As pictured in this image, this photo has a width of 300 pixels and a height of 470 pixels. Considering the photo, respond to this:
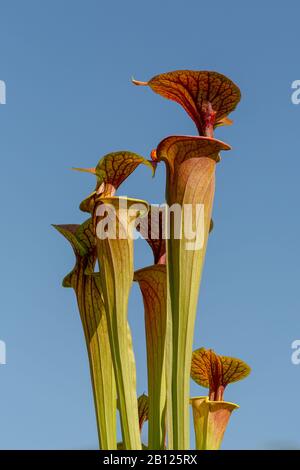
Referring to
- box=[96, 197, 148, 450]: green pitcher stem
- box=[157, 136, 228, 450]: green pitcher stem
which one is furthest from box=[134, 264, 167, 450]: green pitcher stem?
box=[157, 136, 228, 450]: green pitcher stem

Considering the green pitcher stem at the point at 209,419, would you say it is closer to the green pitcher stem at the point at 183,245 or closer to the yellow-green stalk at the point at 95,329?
the yellow-green stalk at the point at 95,329

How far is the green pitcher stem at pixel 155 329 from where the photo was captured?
3.83 m

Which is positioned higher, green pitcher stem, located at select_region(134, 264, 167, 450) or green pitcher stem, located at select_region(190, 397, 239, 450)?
green pitcher stem, located at select_region(134, 264, 167, 450)

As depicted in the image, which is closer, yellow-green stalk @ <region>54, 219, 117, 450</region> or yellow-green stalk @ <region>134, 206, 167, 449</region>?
yellow-green stalk @ <region>134, 206, 167, 449</region>

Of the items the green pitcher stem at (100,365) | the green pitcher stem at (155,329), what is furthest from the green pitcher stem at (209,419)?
the green pitcher stem at (100,365)

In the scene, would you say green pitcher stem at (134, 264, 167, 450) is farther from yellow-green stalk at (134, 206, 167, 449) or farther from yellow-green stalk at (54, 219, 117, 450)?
yellow-green stalk at (54, 219, 117, 450)

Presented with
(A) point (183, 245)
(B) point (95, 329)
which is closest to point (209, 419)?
(B) point (95, 329)

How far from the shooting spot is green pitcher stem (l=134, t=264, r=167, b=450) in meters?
3.83

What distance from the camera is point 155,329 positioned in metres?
3.93

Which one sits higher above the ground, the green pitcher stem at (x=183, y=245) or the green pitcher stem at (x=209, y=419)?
the green pitcher stem at (x=183, y=245)

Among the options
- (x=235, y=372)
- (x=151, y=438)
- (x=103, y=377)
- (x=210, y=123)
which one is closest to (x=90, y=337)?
(x=103, y=377)
